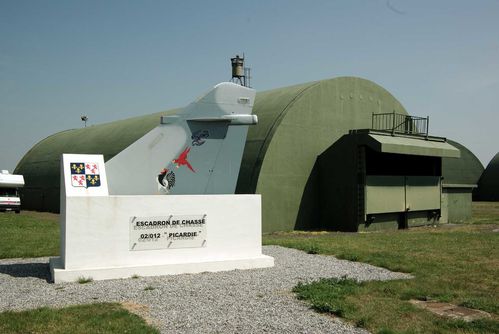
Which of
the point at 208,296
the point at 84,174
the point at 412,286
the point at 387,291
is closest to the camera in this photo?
the point at 208,296

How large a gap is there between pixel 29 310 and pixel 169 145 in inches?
221

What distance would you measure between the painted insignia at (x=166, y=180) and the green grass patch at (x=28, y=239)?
5032 mm

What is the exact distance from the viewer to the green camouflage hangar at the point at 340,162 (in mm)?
22859

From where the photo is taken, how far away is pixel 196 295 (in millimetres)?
9242

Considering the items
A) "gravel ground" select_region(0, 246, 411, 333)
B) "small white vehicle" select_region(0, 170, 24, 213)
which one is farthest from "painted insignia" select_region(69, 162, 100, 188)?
"small white vehicle" select_region(0, 170, 24, 213)

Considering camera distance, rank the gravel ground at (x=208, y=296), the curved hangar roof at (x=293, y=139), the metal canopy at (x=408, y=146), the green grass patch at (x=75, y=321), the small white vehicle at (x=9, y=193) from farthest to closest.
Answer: the small white vehicle at (x=9, y=193) → the metal canopy at (x=408, y=146) → the curved hangar roof at (x=293, y=139) → the gravel ground at (x=208, y=296) → the green grass patch at (x=75, y=321)

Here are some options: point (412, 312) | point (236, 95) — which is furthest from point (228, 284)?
point (236, 95)

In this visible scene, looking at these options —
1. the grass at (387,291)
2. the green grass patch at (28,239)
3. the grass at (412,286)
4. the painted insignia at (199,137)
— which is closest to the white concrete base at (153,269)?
the grass at (387,291)

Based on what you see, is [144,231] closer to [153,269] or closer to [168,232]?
[168,232]

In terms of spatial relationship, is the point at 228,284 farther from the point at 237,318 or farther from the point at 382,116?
the point at 382,116

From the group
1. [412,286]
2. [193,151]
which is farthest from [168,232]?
[412,286]

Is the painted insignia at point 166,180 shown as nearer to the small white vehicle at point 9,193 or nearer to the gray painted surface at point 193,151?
the gray painted surface at point 193,151

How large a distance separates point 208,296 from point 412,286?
14.0ft

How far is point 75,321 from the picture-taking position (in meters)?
7.32
